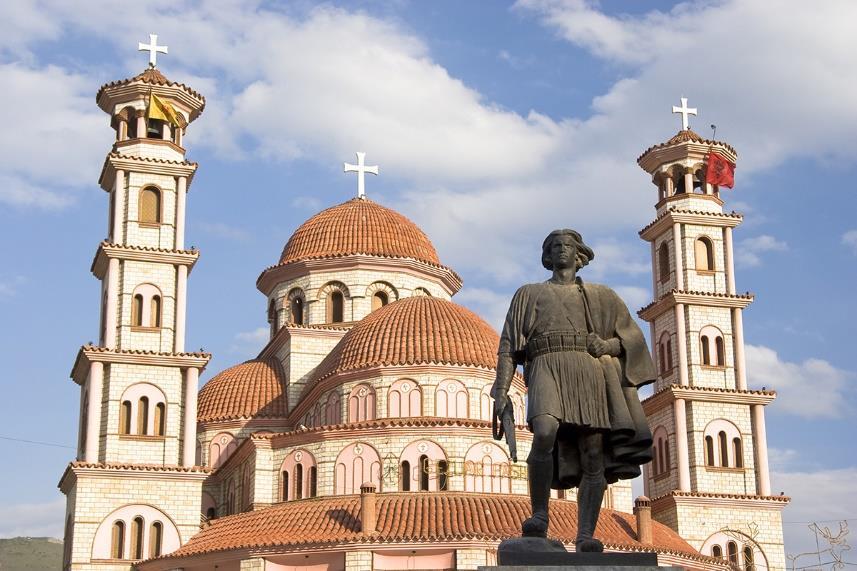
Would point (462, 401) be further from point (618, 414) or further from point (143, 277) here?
point (618, 414)

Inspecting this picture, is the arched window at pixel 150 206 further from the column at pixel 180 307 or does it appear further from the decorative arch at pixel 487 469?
the decorative arch at pixel 487 469

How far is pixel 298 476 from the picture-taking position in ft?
138

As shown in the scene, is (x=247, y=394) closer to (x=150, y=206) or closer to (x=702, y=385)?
(x=150, y=206)

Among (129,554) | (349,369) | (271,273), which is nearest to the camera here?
(129,554)

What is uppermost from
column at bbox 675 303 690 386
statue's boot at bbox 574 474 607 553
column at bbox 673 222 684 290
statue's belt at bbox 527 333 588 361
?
column at bbox 673 222 684 290

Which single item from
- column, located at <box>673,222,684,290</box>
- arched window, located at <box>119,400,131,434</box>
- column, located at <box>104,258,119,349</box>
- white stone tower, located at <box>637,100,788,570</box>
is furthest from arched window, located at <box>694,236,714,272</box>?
arched window, located at <box>119,400,131,434</box>

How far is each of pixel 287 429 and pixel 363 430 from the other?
8.69 meters

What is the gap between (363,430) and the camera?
4116cm

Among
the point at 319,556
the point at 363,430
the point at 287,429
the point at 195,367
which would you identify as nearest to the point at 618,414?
the point at 319,556

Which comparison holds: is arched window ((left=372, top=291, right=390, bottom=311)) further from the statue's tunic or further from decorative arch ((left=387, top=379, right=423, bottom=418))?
the statue's tunic

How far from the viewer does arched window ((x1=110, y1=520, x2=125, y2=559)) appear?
134 feet

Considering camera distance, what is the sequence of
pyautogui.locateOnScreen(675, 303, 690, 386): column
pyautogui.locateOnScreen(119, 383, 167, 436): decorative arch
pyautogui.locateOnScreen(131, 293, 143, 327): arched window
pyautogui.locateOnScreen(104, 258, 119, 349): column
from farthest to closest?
pyautogui.locateOnScreen(675, 303, 690, 386): column, pyautogui.locateOnScreen(131, 293, 143, 327): arched window, pyautogui.locateOnScreen(104, 258, 119, 349): column, pyautogui.locateOnScreen(119, 383, 167, 436): decorative arch

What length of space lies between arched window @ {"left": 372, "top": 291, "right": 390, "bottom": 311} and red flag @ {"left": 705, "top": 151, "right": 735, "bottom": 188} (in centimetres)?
1304

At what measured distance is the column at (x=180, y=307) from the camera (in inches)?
1709
